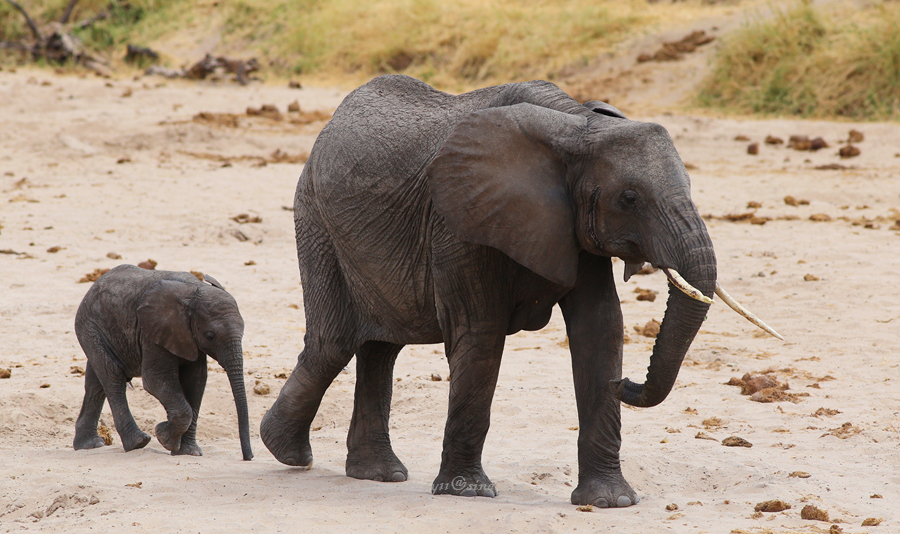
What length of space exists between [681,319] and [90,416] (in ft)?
11.6

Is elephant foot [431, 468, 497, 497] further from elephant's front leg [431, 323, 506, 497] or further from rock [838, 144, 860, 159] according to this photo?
rock [838, 144, 860, 159]

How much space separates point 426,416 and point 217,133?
30.4ft

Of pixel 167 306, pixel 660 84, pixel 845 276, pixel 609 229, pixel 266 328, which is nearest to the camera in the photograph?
pixel 609 229

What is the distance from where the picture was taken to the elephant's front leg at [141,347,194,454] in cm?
555

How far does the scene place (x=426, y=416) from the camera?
645 cm

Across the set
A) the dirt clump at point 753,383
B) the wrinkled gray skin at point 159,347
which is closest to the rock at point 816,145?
the dirt clump at point 753,383

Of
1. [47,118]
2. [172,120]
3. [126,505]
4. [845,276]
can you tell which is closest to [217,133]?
[172,120]

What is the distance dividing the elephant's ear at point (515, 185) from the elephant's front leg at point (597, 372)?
1.07ft

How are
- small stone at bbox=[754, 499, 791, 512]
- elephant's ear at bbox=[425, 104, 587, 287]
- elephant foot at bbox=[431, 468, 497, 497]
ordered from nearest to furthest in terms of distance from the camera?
1. elephant's ear at bbox=[425, 104, 587, 287]
2. small stone at bbox=[754, 499, 791, 512]
3. elephant foot at bbox=[431, 468, 497, 497]

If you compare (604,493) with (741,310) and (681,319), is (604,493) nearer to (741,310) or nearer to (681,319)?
(681,319)

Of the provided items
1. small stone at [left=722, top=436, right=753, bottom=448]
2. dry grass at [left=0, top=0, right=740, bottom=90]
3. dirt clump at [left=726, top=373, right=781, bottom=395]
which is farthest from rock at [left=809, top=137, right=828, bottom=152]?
small stone at [left=722, top=436, right=753, bottom=448]

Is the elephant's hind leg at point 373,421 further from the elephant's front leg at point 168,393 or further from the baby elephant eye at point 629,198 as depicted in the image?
the baby elephant eye at point 629,198

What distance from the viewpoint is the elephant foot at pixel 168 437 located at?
5575mm

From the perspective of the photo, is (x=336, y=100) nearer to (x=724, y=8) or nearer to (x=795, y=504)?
(x=724, y=8)
